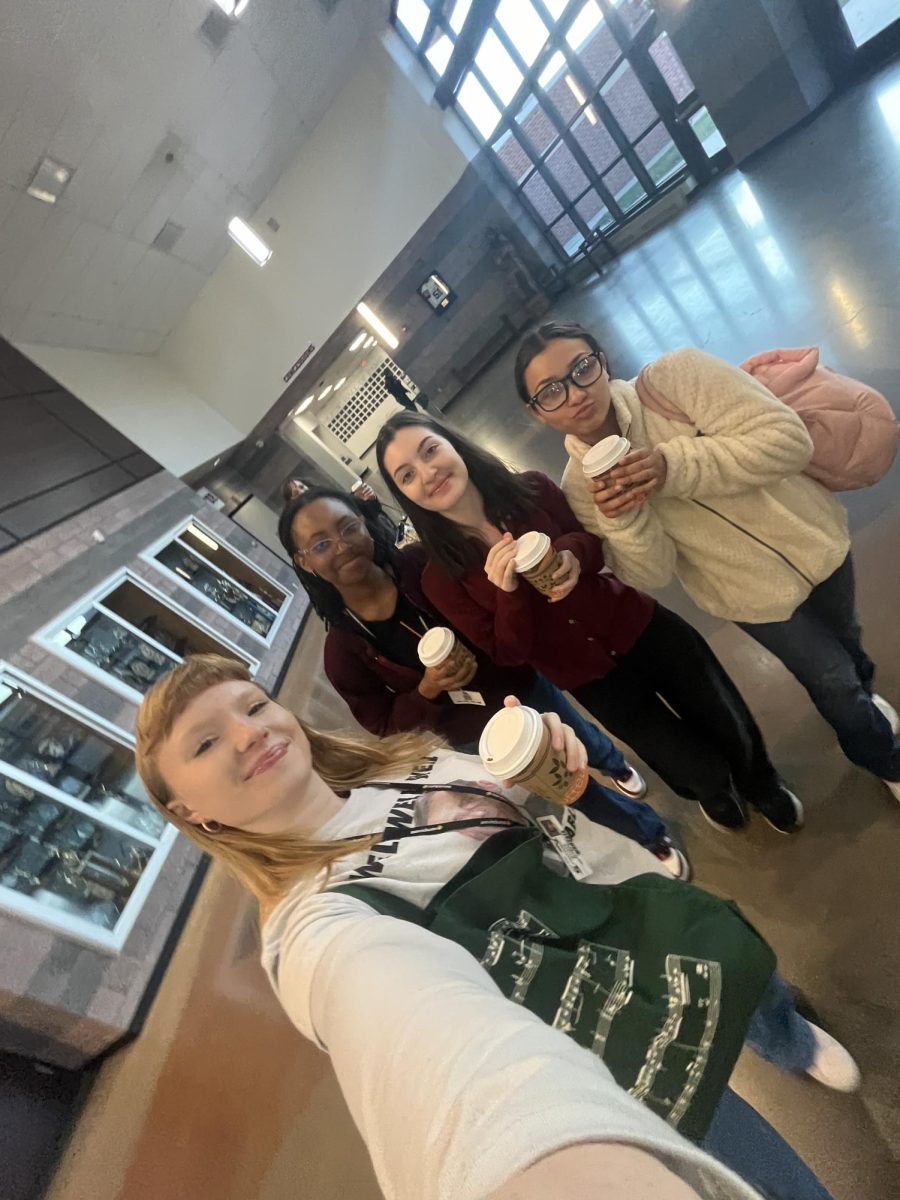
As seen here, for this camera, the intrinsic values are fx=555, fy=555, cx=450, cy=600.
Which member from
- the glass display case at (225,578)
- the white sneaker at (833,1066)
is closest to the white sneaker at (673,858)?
the white sneaker at (833,1066)

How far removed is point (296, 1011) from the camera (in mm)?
836

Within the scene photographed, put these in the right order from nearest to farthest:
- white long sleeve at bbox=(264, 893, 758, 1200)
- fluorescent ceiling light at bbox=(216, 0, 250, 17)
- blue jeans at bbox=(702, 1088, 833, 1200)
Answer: white long sleeve at bbox=(264, 893, 758, 1200)
blue jeans at bbox=(702, 1088, 833, 1200)
fluorescent ceiling light at bbox=(216, 0, 250, 17)

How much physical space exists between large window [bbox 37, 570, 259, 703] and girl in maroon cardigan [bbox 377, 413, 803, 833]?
232cm

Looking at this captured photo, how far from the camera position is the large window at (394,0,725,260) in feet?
21.0

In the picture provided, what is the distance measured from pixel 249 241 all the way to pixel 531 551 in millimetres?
6782

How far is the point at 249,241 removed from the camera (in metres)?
6.25

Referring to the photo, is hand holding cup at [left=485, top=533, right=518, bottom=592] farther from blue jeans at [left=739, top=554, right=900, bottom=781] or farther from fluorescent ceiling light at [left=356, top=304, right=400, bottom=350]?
fluorescent ceiling light at [left=356, top=304, right=400, bottom=350]

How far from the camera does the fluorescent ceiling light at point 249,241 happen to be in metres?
6.12

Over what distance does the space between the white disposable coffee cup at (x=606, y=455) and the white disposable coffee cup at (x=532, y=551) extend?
197mm

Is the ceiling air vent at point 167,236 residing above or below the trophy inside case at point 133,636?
above

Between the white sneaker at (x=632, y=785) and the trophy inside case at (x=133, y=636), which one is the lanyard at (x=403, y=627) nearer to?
the white sneaker at (x=632, y=785)

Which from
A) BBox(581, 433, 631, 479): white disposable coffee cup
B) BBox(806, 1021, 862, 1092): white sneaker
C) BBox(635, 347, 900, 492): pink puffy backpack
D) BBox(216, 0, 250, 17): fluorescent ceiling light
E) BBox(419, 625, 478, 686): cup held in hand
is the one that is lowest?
BBox(806, 1021, 862, 1092): white sneaker

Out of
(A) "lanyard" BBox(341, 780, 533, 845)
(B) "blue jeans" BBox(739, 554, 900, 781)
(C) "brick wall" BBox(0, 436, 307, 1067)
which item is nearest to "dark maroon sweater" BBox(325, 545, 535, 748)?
(A) "lanyard" BBox(341, 780, 533, 845)

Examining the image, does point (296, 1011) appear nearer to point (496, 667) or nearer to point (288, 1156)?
point (496, 667)
